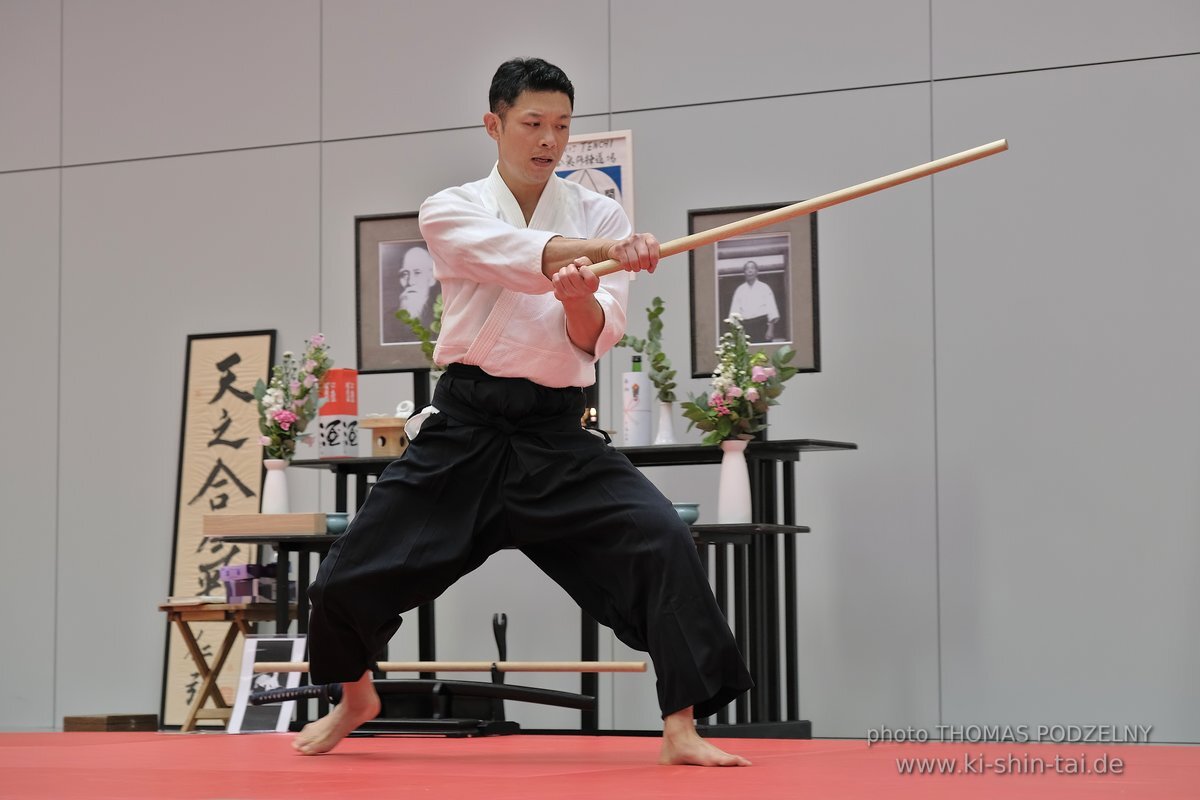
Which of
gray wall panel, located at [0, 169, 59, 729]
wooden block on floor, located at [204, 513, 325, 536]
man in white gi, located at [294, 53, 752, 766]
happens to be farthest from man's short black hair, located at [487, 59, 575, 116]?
gray wall panel, located at [0, 169, 59, 729]

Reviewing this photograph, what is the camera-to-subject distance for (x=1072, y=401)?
4.49 m

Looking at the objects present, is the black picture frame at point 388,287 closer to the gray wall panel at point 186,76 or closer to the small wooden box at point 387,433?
the small wooden box at point 387,433

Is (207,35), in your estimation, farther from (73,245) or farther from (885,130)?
(885,130)

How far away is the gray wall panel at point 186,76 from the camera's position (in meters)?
5.55

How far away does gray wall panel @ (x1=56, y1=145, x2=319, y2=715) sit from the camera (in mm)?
5480

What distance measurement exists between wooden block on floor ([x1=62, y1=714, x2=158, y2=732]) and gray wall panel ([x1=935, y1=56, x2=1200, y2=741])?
282cm

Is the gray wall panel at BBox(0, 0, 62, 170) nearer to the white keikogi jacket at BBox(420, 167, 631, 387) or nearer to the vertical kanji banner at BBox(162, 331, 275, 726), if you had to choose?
the vertical kanji banner at BBox(162, 331, 275, 726)

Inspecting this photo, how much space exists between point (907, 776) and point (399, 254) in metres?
3.31

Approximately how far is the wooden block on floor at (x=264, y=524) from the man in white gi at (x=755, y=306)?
1.47m

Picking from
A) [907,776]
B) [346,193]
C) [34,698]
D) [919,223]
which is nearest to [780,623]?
[919,223]

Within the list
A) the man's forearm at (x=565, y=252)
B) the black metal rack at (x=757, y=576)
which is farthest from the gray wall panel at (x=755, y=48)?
the man's forearm at (x=565, y=252)

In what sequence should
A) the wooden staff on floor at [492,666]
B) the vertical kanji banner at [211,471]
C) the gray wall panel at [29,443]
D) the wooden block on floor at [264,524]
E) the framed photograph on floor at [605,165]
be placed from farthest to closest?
the gray wall panel at [29,443]
the vertical kanji banner at [211,471]
the framed photograph on floor at [605,165]
the wooden block on floor at [264,524]
the wooden staff on floor at [492,666]

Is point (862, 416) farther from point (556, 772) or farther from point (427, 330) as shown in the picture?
point (556, 772)

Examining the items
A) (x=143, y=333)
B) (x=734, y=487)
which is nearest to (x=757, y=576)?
(x=734, y=487)
